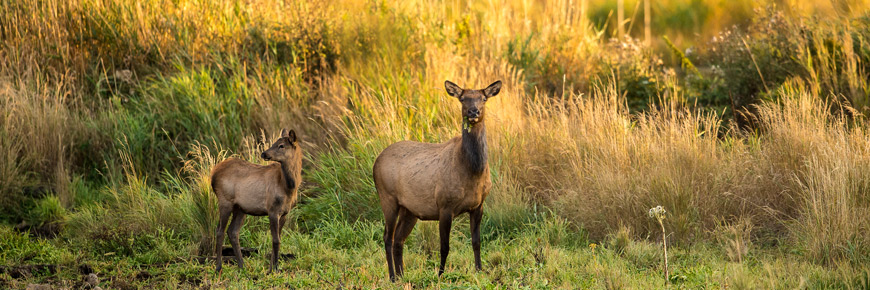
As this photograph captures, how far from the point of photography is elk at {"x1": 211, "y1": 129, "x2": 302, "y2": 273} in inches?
286

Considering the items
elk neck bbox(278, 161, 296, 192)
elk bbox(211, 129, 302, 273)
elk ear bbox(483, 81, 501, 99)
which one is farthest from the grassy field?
elk ear bbox(483, 81, 501, 99)

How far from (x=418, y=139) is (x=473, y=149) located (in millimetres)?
3394

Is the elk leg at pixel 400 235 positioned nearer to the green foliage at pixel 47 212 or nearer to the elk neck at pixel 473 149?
the elk neck at pixel 473 149

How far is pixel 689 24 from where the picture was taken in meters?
24.2

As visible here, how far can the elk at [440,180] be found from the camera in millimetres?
6324

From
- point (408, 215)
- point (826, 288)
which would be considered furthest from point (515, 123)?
point (826, 288)

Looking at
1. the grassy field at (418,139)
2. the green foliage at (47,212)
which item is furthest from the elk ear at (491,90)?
the green foliage at (47,212)

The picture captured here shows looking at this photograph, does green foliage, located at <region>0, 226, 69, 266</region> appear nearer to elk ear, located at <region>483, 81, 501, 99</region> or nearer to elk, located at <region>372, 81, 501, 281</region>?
elk, located at <region>372, 81, 501, 281</region>

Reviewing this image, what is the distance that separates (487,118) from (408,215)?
3602mm

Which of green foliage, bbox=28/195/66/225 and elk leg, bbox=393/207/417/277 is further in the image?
green foliage, bbox=28/195/66/225

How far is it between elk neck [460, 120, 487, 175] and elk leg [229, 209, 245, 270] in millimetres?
2304

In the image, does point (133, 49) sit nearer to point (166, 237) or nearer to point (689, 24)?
point (166, 237)

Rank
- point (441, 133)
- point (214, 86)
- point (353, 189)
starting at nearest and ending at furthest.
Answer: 1. point (353, 189)
2. point (441, 133)
3. point (214, 86)

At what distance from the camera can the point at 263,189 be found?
24.1ft
